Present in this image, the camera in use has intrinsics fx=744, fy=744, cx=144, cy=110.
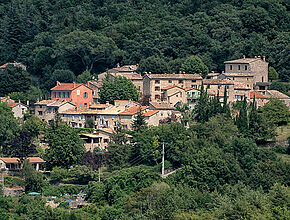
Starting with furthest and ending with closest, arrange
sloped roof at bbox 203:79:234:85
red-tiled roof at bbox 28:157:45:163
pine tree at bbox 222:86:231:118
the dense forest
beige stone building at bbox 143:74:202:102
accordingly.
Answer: the dense forest, beige stone building at bbox 143:74:202:102, sloped roof at bbox 203:79:234:85, pine tree at bbox 222:86:231:118, red-tiled roof at bbox 28:157:45:163

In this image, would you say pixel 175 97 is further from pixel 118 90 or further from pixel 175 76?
pixel 118 90

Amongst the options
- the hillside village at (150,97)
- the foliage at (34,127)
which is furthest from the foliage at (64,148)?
the foliage at (34,127)

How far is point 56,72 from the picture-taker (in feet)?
292

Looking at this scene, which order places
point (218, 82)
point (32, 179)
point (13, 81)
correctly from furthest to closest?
1. point (13, 81)
2. point (218, 82)
3. point (32, 179)

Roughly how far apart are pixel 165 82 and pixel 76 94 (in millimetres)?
9482

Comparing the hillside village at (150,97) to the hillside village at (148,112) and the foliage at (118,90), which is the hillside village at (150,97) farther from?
the foliage at (118,90)

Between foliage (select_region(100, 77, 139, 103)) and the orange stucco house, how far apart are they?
1.63 meters

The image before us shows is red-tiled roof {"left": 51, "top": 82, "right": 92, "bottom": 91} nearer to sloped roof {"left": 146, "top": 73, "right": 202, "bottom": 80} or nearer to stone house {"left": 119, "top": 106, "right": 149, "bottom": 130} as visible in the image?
sloped roof {"left": 146, "top": 73, "right": 202, "bottom": 80}

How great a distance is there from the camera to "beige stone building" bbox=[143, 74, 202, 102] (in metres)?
78.4

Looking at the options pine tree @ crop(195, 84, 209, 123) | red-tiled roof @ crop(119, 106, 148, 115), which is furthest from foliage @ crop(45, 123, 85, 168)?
pine tree @ crop(195, 84, 209, 123)

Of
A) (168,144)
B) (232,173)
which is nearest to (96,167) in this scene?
(168,144)

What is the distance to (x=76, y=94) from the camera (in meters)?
78.2

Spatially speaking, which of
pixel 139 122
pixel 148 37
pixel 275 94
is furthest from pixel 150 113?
pixel 148 37

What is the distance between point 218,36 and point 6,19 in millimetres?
33064
